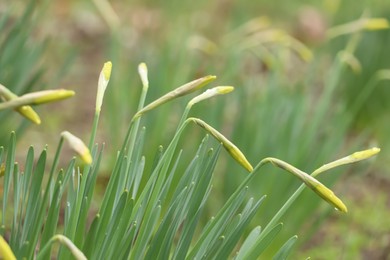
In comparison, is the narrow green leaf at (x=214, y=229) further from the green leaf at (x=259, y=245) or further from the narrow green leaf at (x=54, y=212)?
the narrow green leaf at (x=54, y=212)

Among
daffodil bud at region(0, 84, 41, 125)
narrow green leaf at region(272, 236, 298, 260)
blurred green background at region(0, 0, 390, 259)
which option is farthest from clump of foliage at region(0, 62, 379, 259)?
blurred green background at region(0, 0, 390, 259)

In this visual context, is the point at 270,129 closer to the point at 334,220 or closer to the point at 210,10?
the point at 334,220

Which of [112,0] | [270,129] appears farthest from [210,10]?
[270,129]

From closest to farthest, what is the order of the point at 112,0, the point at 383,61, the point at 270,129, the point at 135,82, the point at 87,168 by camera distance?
1. the point at 87,168
2. the point at 270,129
3. the point at 135,82
4. the point at 383,61
5. the point at 112,0

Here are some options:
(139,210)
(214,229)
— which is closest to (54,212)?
(139,210)

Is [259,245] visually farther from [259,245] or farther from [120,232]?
[120,232]

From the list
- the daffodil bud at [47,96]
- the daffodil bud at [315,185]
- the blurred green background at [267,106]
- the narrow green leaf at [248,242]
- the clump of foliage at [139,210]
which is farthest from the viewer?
the blurred green background at [267,106]

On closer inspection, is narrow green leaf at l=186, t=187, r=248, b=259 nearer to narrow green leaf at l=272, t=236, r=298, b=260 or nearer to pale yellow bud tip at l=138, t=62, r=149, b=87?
narrow green leaf at l=272, t=236, r=298, b=260

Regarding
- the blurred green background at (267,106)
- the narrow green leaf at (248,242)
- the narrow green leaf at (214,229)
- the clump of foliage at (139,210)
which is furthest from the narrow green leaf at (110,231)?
the blurred green background at (267,106)
